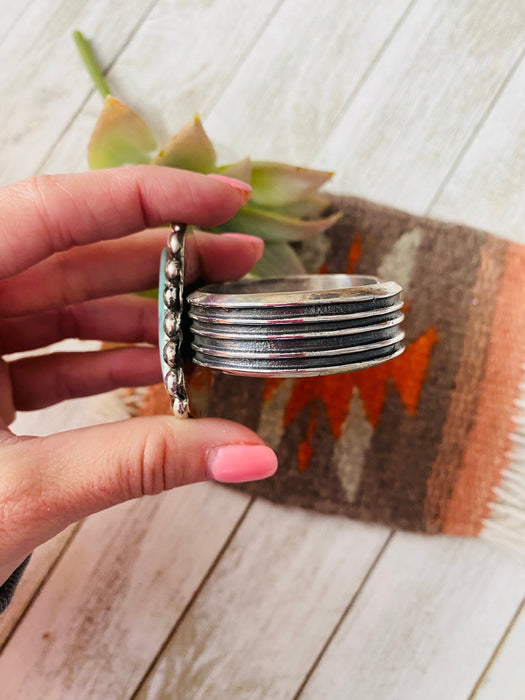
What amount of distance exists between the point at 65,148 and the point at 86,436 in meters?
0.31

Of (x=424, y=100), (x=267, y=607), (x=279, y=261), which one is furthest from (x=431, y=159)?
(x=267, y=607)

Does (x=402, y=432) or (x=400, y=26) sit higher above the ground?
(x=400, y=26)

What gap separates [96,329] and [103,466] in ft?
0.67

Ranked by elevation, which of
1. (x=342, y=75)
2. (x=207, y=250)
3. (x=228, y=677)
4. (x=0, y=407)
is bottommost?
(x=228, y=677)

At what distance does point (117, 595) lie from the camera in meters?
0.46

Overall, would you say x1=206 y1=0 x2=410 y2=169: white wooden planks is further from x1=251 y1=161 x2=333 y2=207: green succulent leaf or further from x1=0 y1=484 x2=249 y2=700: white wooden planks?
x1=0 y1=484 x2=249 y2=700: white wooden planks

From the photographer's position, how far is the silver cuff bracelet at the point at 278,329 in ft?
0.79

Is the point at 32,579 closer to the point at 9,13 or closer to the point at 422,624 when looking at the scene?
the point at 422,624

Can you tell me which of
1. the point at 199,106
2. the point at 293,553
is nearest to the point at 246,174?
the point at 199,106

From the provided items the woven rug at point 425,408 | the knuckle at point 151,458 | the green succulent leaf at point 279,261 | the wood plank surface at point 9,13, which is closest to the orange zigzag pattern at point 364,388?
the woven rug at point 425,408

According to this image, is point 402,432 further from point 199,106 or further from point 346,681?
point 199,106

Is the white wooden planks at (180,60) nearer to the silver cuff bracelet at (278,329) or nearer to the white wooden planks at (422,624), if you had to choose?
the silver cuff bracelet at (278,329)

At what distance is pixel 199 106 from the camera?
48 centimetres

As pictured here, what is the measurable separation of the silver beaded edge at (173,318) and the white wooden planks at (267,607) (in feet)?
0.79
